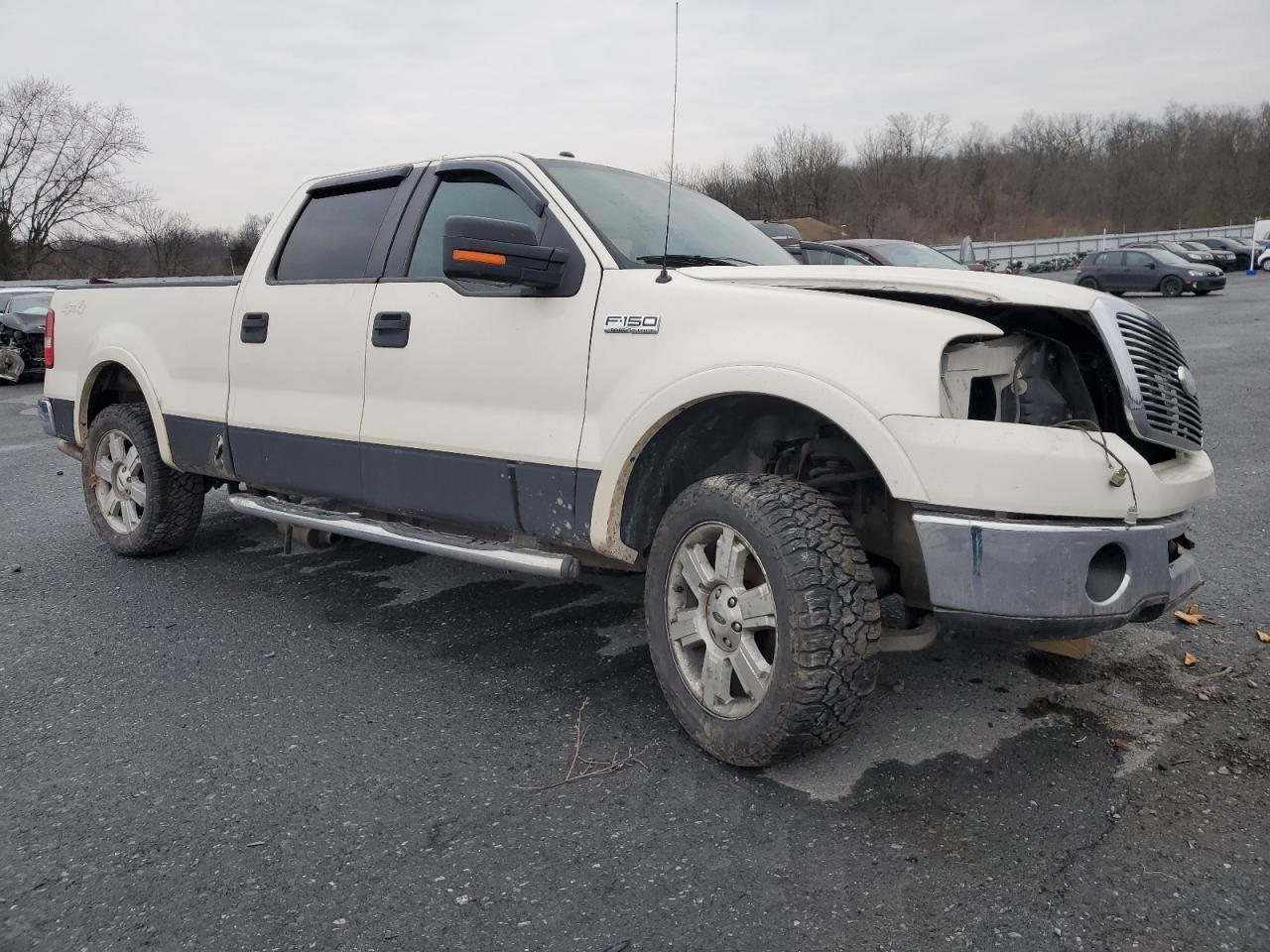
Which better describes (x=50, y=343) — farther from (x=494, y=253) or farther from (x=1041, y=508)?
(x=1041, y=508)

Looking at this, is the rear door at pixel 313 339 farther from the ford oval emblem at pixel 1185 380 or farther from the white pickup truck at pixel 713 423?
Result: the ford oval emblem at pixel 1185 380

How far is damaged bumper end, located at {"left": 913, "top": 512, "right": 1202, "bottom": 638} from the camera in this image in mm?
2480

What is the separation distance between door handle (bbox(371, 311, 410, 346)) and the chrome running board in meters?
0.74

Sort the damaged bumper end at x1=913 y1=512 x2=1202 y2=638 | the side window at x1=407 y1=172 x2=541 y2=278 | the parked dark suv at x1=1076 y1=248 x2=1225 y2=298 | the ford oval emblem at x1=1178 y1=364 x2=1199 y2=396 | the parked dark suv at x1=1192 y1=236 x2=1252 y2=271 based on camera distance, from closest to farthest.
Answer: the damaged bumper end at x1=913 y1=512 x2=1202 y2=638
the ford oval emblem at x1=1178 y1=364 x2=1199 y2=396
the side window at x1=407 y1=172 x2=541 y2=278
the parked dark suv at x1=1076 y1=248 x2=1225 y2=298
the parked dark suv at x1=1192 y1=236 x2=1252 y2=271

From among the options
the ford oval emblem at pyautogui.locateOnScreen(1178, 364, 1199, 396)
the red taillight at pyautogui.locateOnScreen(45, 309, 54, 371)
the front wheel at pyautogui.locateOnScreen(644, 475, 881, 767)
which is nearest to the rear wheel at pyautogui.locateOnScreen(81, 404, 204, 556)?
the red taillight at pyautogui.locateOnScreen(45, 309, 54, 371)

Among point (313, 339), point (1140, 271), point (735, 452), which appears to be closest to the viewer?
point (735, 452)

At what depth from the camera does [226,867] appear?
249cm

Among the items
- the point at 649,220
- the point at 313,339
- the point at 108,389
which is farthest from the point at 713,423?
the point at 108,389

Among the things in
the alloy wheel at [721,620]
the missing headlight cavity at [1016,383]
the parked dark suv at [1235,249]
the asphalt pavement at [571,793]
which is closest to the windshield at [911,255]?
the asphalt pavement at [571,793]

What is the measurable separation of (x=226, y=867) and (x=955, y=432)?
2171 mm

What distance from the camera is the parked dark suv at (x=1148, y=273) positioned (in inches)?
1043

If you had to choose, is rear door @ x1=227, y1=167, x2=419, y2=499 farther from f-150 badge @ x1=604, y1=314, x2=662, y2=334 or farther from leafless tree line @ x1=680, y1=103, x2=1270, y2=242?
leafless tree line @ x1=680, y1=103, x2=1270, y2=242

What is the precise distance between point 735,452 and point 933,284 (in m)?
0.96

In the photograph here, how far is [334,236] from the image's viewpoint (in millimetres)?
4383
